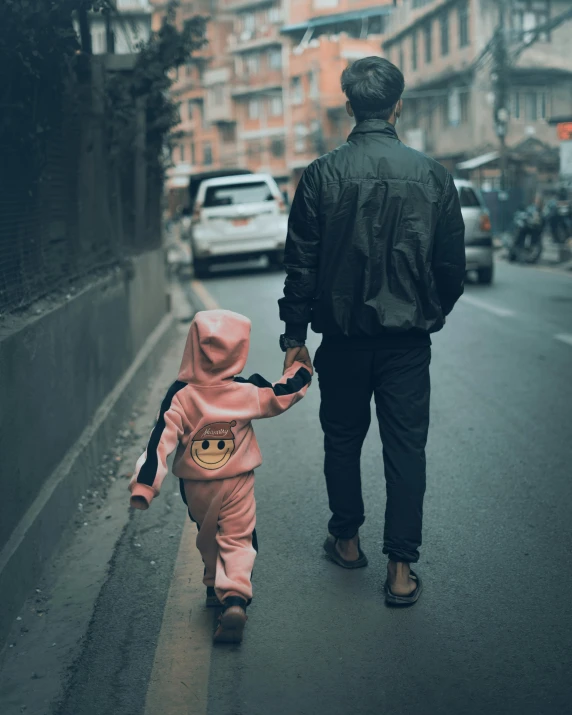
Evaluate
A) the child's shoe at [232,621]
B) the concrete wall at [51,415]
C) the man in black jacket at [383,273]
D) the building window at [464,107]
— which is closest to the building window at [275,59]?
the building window at [464,107]

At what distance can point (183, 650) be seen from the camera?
3.70 m

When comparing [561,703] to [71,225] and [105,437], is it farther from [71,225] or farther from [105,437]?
[71,225]

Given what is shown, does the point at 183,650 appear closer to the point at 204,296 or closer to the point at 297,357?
the point at 297,357

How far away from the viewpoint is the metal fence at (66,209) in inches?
205

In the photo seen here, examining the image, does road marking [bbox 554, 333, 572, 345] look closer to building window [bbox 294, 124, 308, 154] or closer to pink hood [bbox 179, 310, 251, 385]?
pink hood [bbox 179, 310, 251, 385]

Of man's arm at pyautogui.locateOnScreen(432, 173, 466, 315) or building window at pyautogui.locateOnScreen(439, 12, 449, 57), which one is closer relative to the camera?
man's arm at pyautogui.locateOnScreen(432, 173, 466, 315)

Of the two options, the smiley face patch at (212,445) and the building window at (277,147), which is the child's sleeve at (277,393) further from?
the building window at (277,147)

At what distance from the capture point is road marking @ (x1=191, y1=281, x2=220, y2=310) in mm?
14844

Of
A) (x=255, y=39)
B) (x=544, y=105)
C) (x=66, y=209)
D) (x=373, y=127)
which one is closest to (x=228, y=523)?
(x=373, y=127)

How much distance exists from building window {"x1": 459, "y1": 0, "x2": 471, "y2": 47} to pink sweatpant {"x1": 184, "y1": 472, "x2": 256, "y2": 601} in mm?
44075

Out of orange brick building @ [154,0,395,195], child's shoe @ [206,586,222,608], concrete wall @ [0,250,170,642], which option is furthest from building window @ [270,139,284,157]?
child's shoe @ [206,586,222,608]

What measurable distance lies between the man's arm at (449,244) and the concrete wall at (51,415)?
1.71m

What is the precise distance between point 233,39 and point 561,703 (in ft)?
255

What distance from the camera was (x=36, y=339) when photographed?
15.9ft
